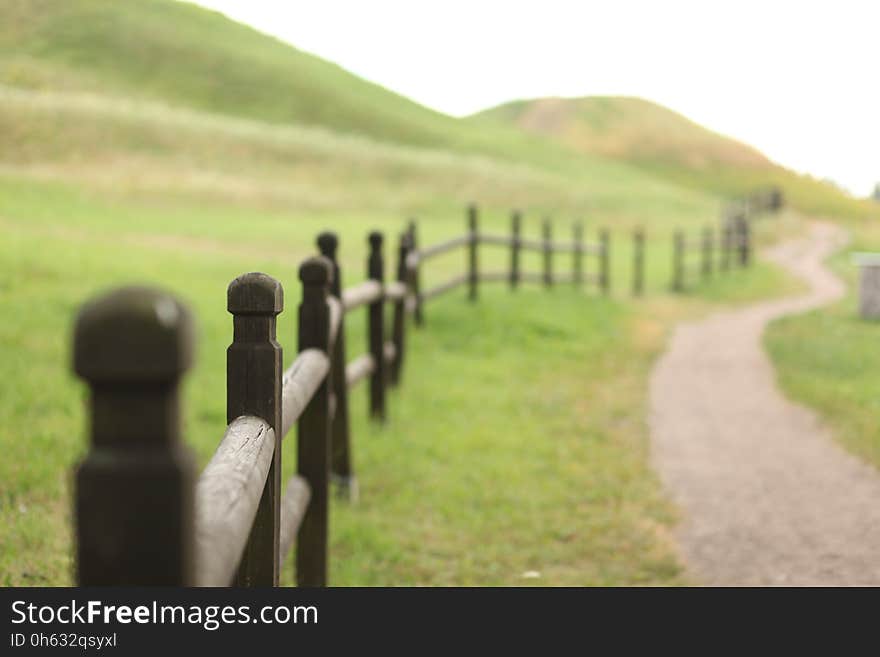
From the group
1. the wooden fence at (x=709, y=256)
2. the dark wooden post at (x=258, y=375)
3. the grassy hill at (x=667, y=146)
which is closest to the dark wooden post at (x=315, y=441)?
the dark wooden post at (x=258, y=375)

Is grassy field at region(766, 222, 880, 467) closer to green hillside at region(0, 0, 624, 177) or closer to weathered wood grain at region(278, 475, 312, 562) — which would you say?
weathered wood grain at region(278, 475, 312, 562)

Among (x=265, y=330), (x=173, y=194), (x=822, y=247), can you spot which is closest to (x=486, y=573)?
(x=265, y=330)

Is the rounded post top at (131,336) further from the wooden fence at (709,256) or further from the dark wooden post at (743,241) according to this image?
the dark wooden post at (743,241)

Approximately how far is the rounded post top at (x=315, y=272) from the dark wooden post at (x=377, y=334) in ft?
10.1

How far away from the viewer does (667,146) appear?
326ft

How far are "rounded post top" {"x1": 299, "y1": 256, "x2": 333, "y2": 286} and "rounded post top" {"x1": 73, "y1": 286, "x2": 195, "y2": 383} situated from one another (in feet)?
10.1

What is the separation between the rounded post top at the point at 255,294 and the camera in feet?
7.41

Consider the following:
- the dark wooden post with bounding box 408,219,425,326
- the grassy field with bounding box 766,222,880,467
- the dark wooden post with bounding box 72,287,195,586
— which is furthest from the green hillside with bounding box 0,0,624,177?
the dark wooden post with bounding box 72,287,195,586

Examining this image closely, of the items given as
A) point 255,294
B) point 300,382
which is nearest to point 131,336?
point 255,294

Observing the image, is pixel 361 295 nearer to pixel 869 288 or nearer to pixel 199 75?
pixel 869 288

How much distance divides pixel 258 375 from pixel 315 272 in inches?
71.0

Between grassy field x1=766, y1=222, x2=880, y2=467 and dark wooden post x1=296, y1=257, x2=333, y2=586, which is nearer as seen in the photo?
dark wooden post x1=296, y1=257, x2=333, y2=586

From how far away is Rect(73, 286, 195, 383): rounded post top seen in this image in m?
1.06

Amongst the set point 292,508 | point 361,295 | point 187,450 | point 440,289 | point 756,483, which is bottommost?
point 756,483
